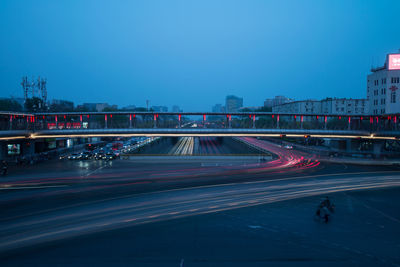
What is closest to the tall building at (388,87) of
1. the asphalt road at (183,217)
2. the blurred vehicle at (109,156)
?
the asphalt road at (183,217)

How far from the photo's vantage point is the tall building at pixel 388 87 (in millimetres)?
50219

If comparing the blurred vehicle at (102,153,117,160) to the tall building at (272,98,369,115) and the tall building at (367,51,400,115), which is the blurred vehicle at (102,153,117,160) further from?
the tall building at (272,98,369,115)

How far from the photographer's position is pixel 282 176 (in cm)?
2447

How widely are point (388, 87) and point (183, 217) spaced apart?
59427 millimetres

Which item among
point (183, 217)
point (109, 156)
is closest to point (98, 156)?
point (109, 156)

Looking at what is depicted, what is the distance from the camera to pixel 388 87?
5216cm

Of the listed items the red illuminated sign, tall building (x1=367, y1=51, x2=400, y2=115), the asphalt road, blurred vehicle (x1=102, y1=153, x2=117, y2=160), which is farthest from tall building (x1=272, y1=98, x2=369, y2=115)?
blurred vehicle (x1=102, y1=153, x2=117, y2=160)

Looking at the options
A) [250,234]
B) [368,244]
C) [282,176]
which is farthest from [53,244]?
[282,176]

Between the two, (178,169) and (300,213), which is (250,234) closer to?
(300,213)

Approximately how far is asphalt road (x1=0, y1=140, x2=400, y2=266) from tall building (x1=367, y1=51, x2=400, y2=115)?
1475 inches

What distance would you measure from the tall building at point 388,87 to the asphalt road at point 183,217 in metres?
37.5

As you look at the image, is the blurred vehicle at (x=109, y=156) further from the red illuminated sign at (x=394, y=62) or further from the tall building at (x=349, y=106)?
the tall building at (x=349, y=106)

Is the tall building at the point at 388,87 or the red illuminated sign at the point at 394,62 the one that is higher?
the red illuminated sign at the point at 394,62

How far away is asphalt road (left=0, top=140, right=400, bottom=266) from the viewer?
9727mm
